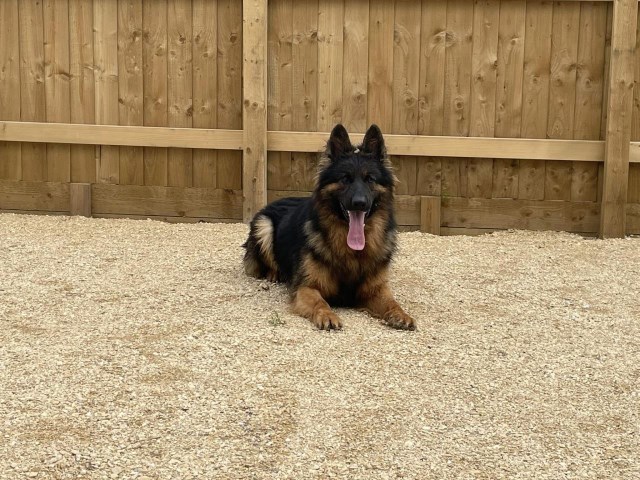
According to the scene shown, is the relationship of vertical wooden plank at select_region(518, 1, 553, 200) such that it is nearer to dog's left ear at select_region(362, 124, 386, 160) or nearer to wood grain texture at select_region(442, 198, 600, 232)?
wood grain texture at select_region(442, 198, 600, 232)

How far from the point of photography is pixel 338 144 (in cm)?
542

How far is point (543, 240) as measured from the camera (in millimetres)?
7828

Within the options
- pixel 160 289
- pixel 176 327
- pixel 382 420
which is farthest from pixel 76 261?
pixel 382 420

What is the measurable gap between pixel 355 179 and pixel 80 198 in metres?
4.17

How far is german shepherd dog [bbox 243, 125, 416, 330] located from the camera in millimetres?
5270

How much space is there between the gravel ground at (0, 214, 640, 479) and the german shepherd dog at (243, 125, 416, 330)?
21 centimetres

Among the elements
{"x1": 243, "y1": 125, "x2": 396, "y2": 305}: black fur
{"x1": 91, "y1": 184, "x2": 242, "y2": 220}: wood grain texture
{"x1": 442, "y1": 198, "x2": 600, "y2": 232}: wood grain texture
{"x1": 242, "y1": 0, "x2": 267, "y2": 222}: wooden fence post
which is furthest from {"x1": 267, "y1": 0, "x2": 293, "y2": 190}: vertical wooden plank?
{"x1": 243, "y1": 125, "x2": 396, "y2": 305}: black fur

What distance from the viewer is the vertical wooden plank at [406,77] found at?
7.98 meters

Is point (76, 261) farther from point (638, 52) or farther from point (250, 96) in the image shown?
point (638, 52)

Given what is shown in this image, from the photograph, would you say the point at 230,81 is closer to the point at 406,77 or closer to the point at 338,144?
the point at 406,77

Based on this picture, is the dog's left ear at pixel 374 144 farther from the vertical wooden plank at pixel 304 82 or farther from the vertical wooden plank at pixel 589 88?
the vertical wooden plank at pixel 589 88

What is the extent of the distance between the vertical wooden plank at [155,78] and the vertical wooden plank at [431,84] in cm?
253

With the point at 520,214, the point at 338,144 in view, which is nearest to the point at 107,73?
the point at 338,144

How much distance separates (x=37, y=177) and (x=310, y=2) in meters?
3.29
